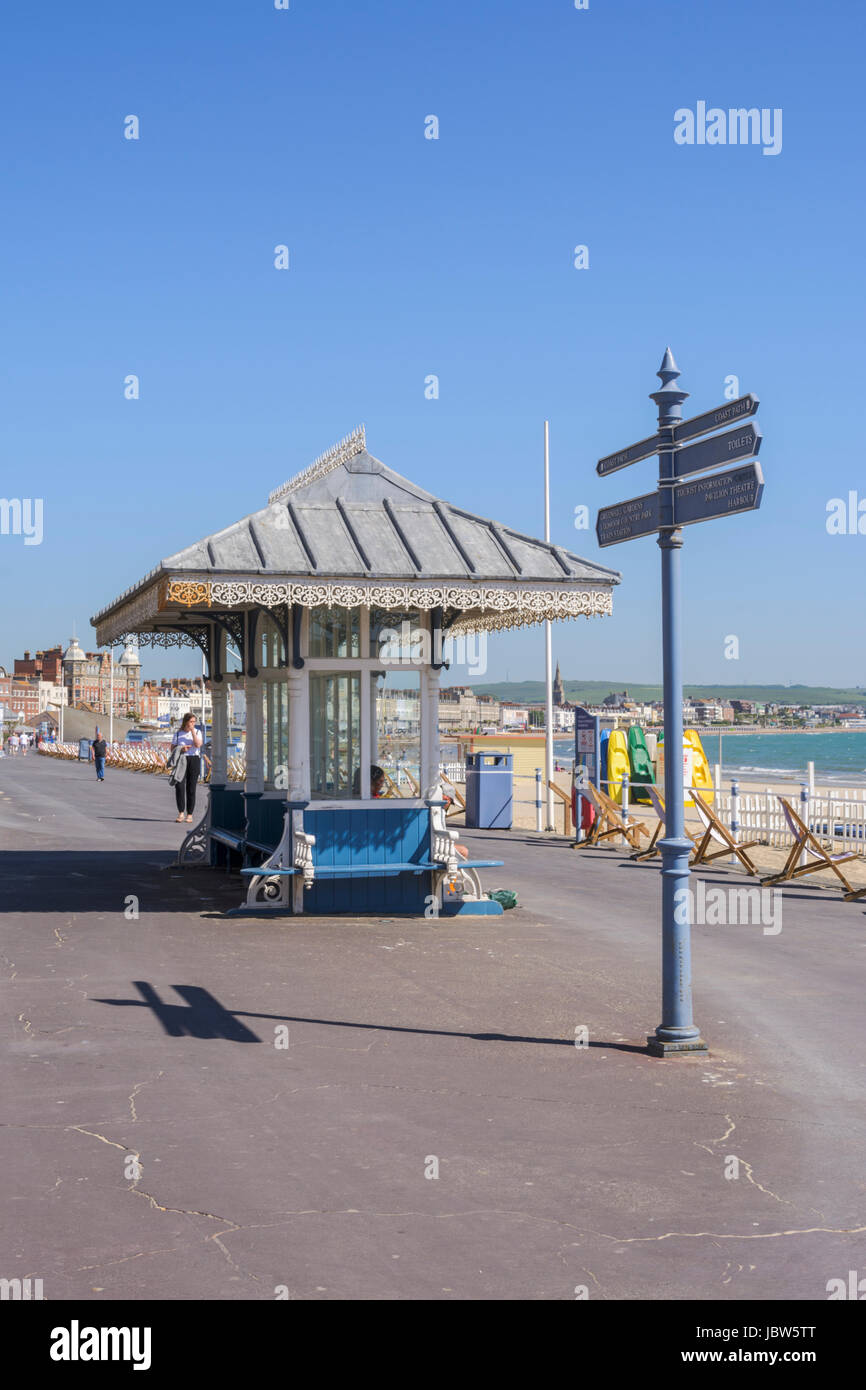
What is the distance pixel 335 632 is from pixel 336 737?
1031mm

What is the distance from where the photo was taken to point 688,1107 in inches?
278

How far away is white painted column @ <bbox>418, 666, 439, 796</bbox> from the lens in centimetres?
1348

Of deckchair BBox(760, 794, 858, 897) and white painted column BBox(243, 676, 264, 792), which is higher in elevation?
white painted column BBox(243, 676, 264, 792)

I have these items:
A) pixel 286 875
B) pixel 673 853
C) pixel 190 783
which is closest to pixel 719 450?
pixel 673 853

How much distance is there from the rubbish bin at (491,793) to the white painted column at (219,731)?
7.37 metres

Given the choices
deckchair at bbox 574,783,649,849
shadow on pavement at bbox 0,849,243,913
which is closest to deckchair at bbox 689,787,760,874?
deckchair at bbox 574,783,649,849

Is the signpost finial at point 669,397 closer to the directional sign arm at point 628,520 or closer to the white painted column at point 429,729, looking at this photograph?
the directional sign arm at point 628,520

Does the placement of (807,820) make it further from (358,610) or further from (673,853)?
(673,853)

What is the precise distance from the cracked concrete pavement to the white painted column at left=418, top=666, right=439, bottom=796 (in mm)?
1434

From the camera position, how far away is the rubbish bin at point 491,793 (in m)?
24.8

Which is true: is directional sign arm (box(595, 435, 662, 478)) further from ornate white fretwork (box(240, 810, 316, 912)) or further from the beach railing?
the beach railing

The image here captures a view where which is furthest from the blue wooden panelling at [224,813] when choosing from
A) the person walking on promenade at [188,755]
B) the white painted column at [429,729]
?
the white painted column at [429,729]

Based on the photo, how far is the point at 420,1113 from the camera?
22.6ft
